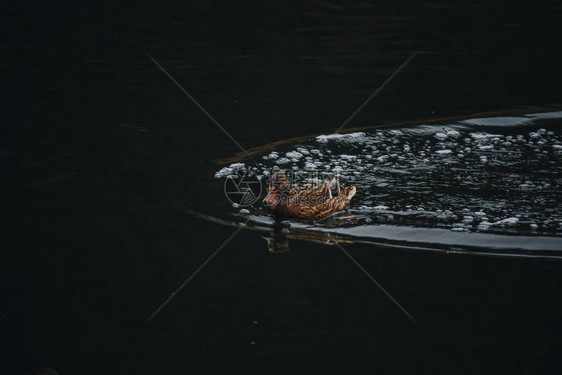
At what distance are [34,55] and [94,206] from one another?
682cm

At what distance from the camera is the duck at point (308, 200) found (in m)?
6.93

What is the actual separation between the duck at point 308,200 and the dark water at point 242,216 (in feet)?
0.86

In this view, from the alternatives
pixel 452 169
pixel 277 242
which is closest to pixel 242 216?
pixel 277 242

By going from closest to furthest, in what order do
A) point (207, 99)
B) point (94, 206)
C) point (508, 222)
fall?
point (508, 222) < point (94, 206) < point (207, 99)

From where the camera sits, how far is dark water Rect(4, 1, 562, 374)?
17.0 ft

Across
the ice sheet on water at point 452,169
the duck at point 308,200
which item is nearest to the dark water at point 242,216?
the ice sheet on water at point 452,169

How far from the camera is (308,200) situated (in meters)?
6.95

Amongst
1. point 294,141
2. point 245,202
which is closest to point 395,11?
point 294,141

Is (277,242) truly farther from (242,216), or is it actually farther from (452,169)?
(452,169)

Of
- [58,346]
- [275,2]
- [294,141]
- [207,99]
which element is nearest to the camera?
[58,346]

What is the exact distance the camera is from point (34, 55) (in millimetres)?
13281

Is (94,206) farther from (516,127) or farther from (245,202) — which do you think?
(516,127)

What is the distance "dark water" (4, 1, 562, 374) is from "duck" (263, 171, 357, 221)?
26 centimetres

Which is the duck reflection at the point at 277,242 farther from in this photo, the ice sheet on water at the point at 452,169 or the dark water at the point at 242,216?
the ice sheet on water at the point at 452,169
